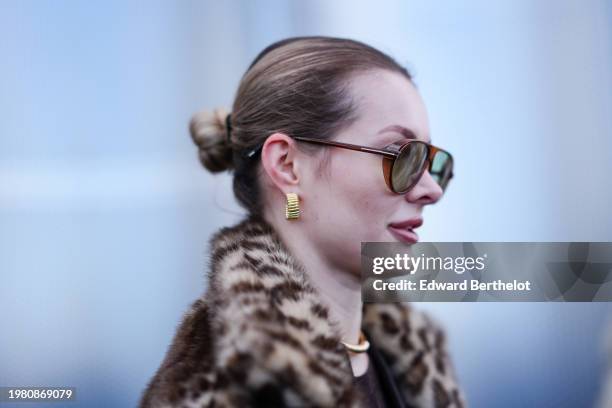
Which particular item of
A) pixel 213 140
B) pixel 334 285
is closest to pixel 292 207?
pixel 334 285

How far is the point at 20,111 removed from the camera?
1305mm

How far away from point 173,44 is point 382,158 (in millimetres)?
563

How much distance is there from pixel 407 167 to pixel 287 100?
0.85ft

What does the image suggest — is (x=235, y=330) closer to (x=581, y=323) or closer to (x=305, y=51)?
(x=305, y=51)

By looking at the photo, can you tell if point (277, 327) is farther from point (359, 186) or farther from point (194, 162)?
point (194, 162)

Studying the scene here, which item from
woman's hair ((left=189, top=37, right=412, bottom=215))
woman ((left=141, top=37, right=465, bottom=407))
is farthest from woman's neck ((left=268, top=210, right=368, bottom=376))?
woman's hair ((left=189, top=37, right=412, bottom=215))

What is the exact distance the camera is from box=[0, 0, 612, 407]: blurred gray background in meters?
1.26

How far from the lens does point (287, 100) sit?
1130 millimetres

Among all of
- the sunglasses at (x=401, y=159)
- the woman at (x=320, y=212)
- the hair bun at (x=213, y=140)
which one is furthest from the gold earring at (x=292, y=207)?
the hair bun at (x=213, y=140)

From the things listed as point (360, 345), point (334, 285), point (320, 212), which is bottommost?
point (360, 345)

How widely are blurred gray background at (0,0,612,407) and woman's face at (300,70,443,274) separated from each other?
189 millimetres

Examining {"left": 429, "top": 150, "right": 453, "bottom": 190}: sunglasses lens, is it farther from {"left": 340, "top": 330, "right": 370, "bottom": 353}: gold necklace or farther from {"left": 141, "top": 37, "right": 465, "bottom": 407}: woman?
{"left": 340, "top": 330, "right": 370, "bottom": 353}: gold necklace

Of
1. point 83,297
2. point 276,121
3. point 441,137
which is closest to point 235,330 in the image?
point 276,121

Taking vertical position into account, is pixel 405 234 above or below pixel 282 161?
below
